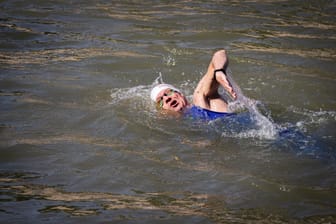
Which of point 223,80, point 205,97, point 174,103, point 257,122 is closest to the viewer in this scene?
point 223,80

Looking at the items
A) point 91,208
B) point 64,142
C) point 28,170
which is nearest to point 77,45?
point 64,142

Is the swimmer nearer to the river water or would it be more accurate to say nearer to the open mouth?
the open mouth

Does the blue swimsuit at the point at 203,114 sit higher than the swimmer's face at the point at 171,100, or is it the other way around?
the swimmer's face at the point at 171,100

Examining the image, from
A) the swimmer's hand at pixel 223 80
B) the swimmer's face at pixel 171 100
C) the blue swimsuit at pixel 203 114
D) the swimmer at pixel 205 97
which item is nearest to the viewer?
the swimmer's hand at pixel 223 80

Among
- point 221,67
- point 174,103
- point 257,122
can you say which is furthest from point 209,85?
point 257,122

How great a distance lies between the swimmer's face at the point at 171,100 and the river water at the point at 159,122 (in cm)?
18

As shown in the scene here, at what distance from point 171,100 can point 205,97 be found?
0.47 meters

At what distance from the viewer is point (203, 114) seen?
709 cm

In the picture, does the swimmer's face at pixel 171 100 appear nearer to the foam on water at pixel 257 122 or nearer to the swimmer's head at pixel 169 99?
the swimmer's head at pixel 169 99

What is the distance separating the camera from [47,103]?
808 centimetres

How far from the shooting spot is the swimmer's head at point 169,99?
24.3 feet

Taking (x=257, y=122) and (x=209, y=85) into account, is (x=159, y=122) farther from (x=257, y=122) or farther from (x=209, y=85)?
(x=257, y=122)

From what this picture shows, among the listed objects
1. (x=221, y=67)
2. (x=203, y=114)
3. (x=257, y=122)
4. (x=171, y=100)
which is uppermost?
(x=171, y=100)

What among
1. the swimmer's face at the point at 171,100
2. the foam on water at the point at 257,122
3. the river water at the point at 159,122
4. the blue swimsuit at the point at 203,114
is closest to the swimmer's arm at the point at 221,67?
the foam on water at the point at 257,122
